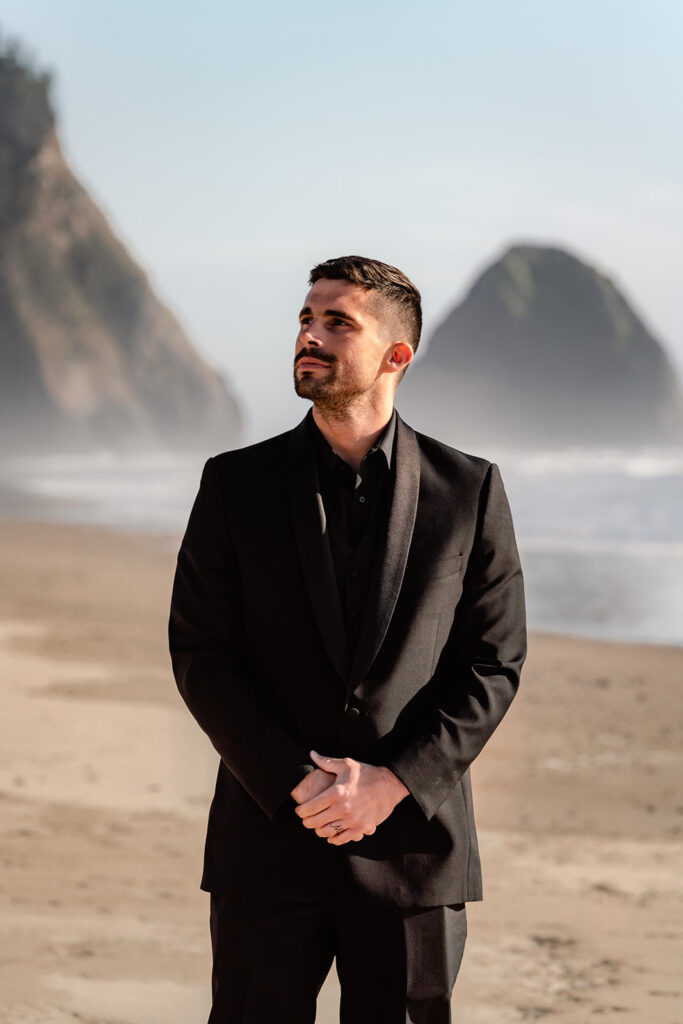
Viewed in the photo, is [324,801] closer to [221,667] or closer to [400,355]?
[221,667]

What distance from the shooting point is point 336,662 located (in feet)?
6.99

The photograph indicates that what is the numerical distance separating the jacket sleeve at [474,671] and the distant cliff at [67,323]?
69405 millimetres

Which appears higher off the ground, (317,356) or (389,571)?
(317,356)

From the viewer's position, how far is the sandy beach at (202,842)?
3.99 m


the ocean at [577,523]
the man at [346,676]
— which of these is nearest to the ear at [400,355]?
the man at [346,676]

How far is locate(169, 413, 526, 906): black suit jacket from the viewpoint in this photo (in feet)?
6.97

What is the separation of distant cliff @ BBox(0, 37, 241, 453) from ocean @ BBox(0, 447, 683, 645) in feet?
95.1

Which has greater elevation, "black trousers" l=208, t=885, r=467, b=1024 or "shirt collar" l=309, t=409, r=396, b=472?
"shirt collar" l=309, t=409, r=396, b=472

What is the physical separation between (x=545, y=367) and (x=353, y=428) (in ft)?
442

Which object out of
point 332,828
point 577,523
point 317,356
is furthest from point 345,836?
point 577,523

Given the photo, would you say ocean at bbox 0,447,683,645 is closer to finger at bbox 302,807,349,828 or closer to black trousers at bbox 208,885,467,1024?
black trousers at bbox 208,885,467,1024

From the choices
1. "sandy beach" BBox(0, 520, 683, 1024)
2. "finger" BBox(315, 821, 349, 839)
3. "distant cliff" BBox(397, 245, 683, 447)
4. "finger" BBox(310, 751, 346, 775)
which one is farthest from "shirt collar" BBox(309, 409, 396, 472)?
"distant cliff" BBox(397, 245, 683, 447)

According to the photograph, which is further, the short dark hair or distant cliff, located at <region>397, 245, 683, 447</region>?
distant cliff, located at <region>397, 245, 683, 447</region>

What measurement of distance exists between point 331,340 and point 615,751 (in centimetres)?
589
